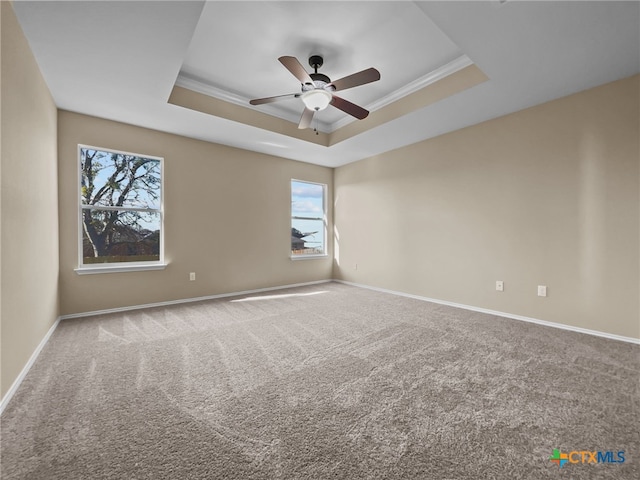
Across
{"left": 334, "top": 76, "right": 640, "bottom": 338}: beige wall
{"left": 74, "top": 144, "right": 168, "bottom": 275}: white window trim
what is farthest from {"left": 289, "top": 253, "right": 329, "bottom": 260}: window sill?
{"left": 74, "top": 144, "right": 168, "bottom": 275}: white window trim

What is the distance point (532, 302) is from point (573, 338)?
1.86ft

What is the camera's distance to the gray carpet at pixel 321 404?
1.21 m

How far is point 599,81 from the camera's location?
266 cm

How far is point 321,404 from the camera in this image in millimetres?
1626

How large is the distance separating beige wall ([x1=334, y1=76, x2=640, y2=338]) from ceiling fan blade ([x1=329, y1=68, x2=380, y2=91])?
2.11 m

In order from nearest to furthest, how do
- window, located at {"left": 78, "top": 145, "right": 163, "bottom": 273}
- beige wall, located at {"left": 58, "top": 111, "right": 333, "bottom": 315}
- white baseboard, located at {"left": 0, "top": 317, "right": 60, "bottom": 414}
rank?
white baseboard, located at {"left": 0, "top": 317, "right": 60, "bottom": 414} < beige wall, located at {"left": 58, "top": 111, "right": 333, "bottom": 315} < window, located at {"left": 78, "top": 145, "right": 163, "bottom": 273}

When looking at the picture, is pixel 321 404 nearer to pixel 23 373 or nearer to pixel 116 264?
pixel 23 373

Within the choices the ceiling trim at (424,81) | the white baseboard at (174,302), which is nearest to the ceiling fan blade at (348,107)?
the ceiling trim at (424,81)

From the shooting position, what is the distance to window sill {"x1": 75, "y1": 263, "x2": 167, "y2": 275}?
3335 millimetres

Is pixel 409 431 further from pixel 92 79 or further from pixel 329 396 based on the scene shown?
pixel 92 79

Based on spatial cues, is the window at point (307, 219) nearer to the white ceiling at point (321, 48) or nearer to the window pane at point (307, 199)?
the window pane at point (307, 199)

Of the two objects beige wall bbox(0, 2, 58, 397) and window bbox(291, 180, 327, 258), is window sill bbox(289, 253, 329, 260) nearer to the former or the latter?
window bbox(291, 180, 327, 258)

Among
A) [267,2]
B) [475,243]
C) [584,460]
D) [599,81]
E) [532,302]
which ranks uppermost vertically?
[267,2]

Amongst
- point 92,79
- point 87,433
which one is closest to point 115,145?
point 92,79
